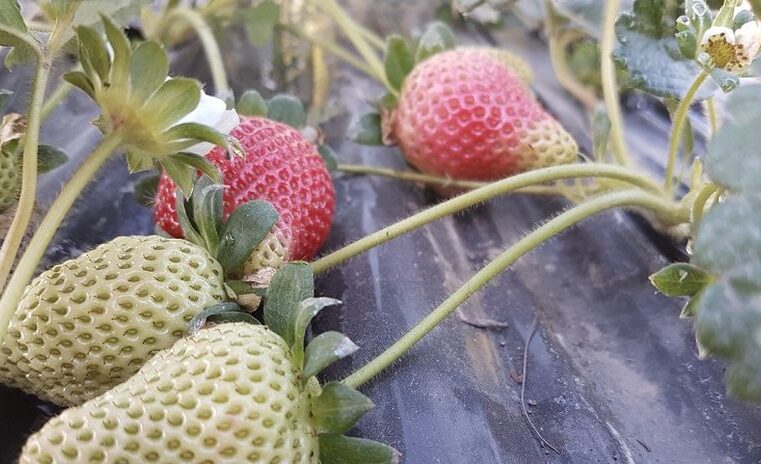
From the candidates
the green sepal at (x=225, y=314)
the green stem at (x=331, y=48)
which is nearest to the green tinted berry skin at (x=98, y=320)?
the green sepal at (x=225, y=314)

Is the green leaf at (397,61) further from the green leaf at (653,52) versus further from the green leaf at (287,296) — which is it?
the green leaf at (287,296)

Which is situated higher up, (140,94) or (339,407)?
(140,94)

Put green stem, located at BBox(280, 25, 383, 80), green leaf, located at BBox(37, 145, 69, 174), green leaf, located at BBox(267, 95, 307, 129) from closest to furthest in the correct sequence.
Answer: green leaf, located at BBox(37, 145, 69, 174) < green leaf, located at BBox(267, 95, 307, 129) < green stem, located at BBox(280, 25, 383, 80)

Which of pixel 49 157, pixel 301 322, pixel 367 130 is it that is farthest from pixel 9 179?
pixel 367 130

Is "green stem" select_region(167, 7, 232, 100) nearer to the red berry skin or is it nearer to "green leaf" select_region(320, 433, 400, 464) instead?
the red berry skin

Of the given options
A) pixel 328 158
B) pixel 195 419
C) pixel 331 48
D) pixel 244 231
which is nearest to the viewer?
pixel 195 419

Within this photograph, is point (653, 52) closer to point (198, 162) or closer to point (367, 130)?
point (367, 130)

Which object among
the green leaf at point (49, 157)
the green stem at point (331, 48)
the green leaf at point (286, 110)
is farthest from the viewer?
the green stem at point (331, 48)

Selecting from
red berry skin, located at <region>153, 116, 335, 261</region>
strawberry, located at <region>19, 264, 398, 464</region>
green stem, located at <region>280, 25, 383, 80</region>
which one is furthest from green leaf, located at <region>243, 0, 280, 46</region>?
strawberry, located at <region>19, 264, 398, 464</region>
